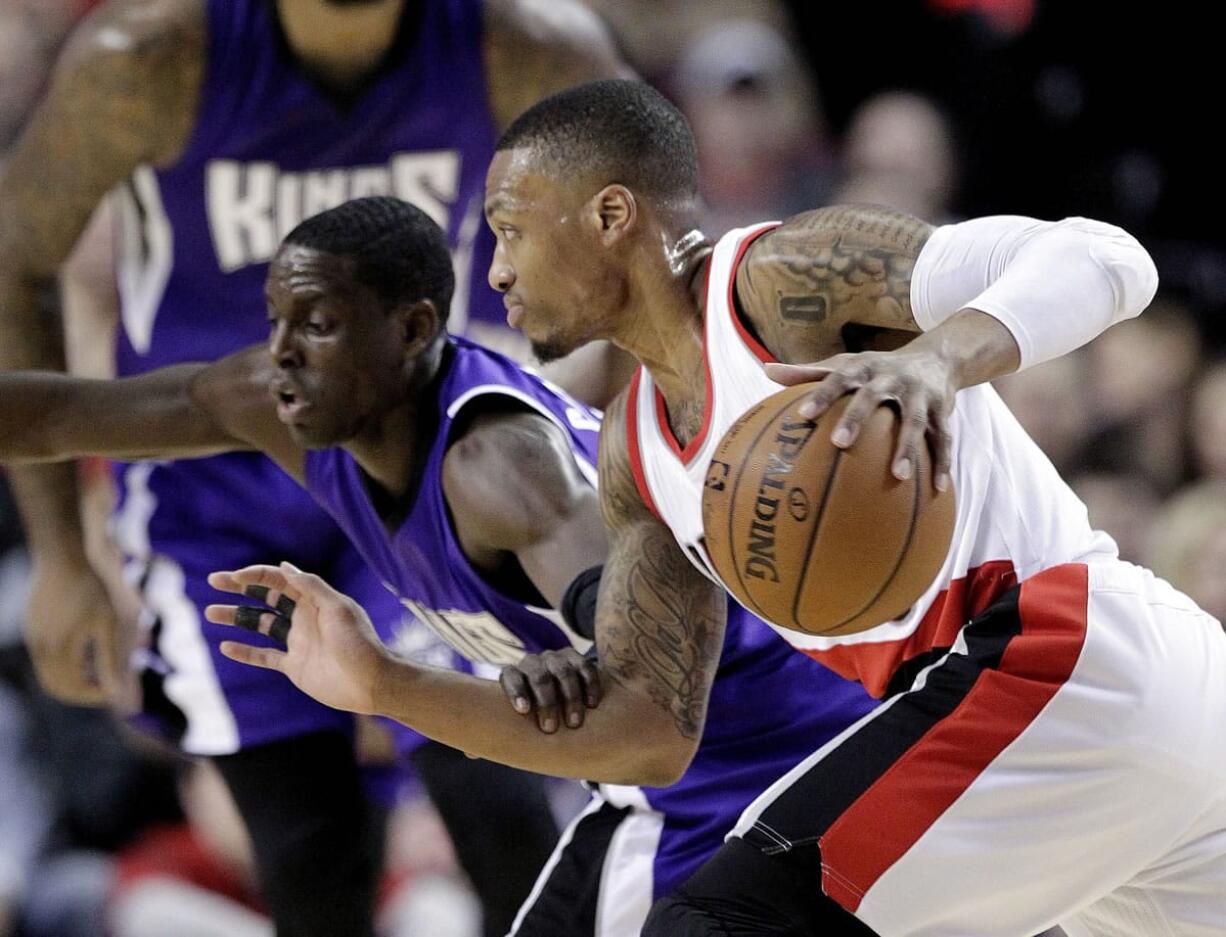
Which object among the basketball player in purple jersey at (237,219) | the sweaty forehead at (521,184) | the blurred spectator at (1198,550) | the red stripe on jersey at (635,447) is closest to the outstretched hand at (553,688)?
the red stripe on jersey at (635,447)

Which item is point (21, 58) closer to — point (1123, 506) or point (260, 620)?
point (1123, 506)

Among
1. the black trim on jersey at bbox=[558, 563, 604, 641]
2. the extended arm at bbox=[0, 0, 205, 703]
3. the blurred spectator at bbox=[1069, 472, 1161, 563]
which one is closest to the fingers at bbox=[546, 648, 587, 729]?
the black trim on jersey at bbox=[558, 563, 604, 641]

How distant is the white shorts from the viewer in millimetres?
2533

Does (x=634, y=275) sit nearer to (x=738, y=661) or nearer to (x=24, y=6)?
(x=738, y=661)

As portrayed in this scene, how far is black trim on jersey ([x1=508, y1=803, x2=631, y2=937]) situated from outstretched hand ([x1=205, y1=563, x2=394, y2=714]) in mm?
638

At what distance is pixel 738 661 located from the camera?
10.5ft

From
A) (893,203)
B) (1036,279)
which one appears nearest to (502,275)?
(1036,279)

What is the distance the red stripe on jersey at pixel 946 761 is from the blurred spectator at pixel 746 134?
406 centimetres

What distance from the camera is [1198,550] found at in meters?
5.13

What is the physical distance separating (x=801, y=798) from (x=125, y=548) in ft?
7.37

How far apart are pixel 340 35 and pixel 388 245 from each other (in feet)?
2.71

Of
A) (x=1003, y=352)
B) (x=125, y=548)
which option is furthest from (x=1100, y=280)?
(x=125, y=548)

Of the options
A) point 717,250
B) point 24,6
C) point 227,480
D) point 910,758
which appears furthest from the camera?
point 24,6

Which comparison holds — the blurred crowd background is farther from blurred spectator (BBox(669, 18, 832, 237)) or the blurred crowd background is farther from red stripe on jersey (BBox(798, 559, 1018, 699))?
red stripe on jersey (BBox(798, 559, 1018, 699))
